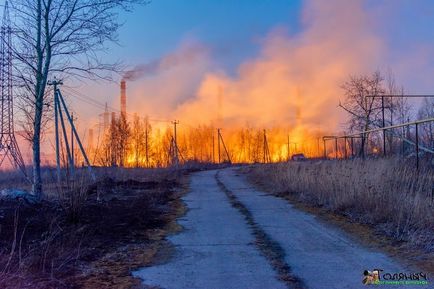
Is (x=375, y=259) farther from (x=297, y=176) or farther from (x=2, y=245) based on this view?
(x=297, y=176)

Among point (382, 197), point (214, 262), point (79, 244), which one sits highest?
point (382, 197)

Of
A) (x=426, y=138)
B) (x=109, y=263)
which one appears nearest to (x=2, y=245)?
(x=109, y=263)

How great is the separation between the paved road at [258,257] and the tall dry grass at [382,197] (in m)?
0.89

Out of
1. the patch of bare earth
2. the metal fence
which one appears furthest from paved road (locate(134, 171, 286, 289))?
the metal fence

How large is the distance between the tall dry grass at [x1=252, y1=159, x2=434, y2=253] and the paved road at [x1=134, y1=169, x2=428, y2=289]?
2.92ft

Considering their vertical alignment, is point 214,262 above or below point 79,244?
below

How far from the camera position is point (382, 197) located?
11141mm

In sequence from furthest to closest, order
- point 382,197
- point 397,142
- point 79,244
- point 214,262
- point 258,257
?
point 397,142 → point 382,197 → point 79,244 → point 258,257 → point 214,262

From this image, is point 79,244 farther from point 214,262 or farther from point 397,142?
point 397,142

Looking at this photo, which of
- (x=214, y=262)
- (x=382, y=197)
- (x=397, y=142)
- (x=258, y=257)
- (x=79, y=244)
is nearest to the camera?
(x=214, y=262)

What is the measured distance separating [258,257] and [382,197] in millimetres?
4561

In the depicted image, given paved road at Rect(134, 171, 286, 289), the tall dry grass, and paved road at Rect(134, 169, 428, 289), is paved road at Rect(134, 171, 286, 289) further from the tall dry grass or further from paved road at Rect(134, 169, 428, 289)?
the tall dry grass

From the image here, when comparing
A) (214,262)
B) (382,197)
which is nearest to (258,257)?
(214,262)

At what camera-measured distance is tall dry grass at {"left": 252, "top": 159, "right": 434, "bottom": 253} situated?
9148 millimetres
